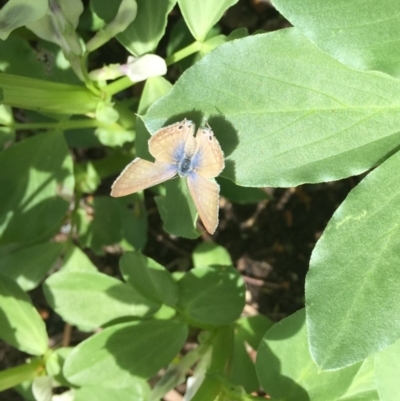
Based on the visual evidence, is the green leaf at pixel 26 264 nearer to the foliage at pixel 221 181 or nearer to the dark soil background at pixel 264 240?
the foliage at pixel 221 181

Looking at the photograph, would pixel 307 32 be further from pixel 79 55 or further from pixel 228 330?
pixel 228 330

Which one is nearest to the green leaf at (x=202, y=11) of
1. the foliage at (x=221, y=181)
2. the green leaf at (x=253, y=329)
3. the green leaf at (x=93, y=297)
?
the foliage at (x=221, y=181)

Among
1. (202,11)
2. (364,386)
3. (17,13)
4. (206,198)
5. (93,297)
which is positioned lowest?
(364,386)

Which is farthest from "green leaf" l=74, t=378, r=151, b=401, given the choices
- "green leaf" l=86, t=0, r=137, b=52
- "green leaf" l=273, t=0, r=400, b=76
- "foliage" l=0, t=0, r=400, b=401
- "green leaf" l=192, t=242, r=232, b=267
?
"green leaf" l=273, t=0, r=400, b=76

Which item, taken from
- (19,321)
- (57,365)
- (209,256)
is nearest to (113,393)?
(57,365)

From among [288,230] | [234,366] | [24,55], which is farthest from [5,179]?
[288,230]

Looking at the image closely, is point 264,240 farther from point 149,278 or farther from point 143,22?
point 143,22

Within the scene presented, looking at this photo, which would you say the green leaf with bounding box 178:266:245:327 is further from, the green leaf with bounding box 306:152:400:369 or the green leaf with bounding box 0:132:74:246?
the green leaf with bounding box 306:152:400:369
